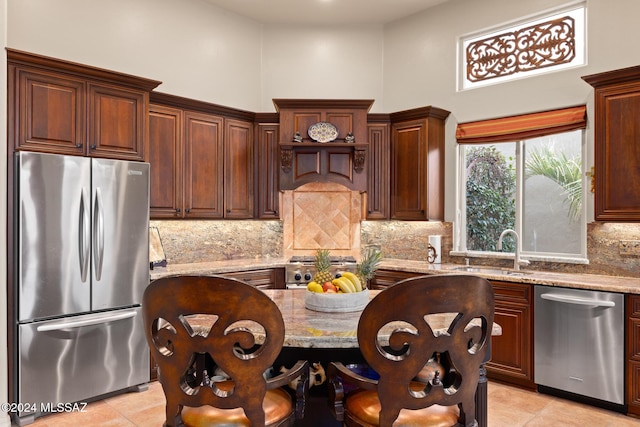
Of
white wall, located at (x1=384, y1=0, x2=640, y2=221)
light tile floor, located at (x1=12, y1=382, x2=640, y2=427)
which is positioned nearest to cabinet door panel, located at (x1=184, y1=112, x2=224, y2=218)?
light tile floor, located at (x1=12, y1=382, x2=640, y2=427)

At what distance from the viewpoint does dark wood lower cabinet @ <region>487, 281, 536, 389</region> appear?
3.84 m

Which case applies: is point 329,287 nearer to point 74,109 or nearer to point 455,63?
point 74,109

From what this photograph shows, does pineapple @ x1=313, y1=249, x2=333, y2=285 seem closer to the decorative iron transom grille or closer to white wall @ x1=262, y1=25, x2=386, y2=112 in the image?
the decorative iron transom grille

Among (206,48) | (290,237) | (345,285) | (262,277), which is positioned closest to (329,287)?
(345,285)

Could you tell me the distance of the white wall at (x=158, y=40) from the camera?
12.9ft

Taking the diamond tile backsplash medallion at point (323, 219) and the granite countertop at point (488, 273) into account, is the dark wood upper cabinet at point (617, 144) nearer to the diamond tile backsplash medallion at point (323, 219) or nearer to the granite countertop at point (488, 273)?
the granite countertop at point (488, 273)

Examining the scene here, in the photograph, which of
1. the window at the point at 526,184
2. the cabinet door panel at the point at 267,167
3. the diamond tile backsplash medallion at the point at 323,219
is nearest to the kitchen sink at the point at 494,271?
the window at the point at 526,184

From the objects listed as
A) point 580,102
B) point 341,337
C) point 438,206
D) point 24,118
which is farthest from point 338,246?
point 341,337

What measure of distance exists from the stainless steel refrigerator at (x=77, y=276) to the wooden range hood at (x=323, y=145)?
5.71ft

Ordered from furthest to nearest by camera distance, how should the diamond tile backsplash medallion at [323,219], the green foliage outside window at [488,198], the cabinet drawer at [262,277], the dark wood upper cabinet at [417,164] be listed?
the diamond tile backsplash medallion at [323,219]
the dark wood upper cabinet at [417,164]
the green foliage outside window at [488,198]
the cabinet drawer at [262,277]

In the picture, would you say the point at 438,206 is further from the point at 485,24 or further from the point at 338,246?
the point at 485,24

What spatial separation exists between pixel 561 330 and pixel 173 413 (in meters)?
3.17

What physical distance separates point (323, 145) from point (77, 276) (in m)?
2.76

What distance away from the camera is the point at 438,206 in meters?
5.09
